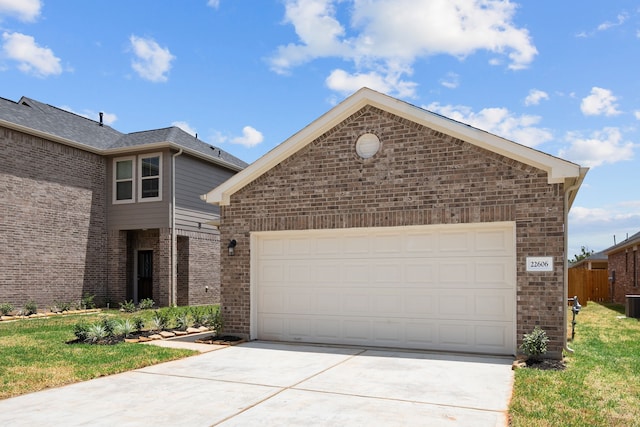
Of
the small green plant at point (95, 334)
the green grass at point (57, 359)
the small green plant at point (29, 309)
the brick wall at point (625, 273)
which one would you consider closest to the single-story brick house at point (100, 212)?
the small green plant at point (29, 309)

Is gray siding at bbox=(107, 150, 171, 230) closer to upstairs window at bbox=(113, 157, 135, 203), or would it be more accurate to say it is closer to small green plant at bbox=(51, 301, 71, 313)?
upstairs window at bbox=(113, 157, 135, 203)

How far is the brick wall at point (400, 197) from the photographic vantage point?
28.0 ft

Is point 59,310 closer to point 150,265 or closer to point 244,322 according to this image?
point 150,265

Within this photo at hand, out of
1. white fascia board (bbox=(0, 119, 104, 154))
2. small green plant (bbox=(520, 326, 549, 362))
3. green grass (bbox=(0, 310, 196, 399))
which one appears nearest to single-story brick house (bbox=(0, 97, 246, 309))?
white fascia board (bbox=(0, 119, 104, 154))

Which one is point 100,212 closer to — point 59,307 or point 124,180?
point 124,180

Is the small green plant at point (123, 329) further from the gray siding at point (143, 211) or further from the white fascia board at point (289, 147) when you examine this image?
the gray siding at point (143, 211)

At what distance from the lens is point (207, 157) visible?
20109 millimetres

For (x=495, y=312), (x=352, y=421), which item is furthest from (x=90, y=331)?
(x=495, y=312)

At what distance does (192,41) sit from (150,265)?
10.1 metres

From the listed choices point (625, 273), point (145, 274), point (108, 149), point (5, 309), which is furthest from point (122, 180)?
point (625, 273)

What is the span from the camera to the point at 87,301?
18000 millimetres

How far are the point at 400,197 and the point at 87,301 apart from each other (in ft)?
43.4

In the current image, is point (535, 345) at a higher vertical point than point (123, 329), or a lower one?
higher

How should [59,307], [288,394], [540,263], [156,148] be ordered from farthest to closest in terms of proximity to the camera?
1. [156,148]
2. [59,307]
3. [540,263]
4. [288,394]
